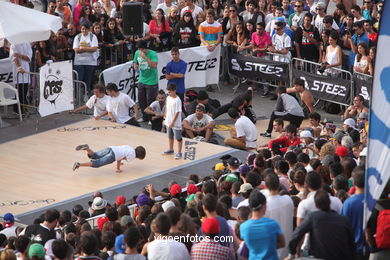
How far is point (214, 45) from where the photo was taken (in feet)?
75.8

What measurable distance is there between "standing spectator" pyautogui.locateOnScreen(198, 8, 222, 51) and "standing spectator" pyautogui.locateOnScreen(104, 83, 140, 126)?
3906 millimetres

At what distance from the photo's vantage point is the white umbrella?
63.2ft

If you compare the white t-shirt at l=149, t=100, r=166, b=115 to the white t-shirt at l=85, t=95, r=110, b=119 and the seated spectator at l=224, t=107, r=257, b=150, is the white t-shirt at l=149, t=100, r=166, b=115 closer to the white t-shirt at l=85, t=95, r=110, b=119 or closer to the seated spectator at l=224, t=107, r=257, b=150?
the white t-shirt at l=85, t=95, r=110, b=119

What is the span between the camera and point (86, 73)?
72.9 ft

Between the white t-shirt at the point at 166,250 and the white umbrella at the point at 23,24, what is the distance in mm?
10320

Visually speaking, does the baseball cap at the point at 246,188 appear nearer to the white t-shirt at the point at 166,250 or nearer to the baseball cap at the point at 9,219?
the white t-shirt at the point at 166,250

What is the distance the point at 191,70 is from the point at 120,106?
3547mm

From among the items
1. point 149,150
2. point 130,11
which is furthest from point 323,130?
point 130,11

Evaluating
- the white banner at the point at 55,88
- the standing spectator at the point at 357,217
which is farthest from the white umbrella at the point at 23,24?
the standing spectator at the point at 357,217

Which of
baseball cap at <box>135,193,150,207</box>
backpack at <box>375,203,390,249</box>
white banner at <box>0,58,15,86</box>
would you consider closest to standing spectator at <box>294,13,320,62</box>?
white banner at <box>0,58,15,86</box>

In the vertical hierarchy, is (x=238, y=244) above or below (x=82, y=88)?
above

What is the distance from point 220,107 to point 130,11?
10.3 feet

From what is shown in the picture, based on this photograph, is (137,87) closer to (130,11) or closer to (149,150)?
(130,11)

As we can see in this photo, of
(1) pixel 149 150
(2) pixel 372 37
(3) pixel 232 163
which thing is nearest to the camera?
(3) pixel 232 163
